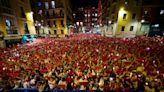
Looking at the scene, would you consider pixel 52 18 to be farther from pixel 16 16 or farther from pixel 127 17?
pixel 127 17

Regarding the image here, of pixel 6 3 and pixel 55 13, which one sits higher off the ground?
pixel 55 13

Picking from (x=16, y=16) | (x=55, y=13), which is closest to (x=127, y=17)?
(x=55, y=13)

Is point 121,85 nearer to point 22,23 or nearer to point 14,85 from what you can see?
point 14,85

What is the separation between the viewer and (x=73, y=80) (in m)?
5.30

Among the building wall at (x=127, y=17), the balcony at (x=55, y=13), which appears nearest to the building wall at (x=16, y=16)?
the balcony at (x=55, y=13)

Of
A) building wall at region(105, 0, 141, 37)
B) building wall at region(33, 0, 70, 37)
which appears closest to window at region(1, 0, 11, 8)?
building wall at region(33, 0, 70, 37)

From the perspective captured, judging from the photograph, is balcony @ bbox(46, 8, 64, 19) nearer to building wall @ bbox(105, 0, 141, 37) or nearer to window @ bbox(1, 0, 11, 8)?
building wall @ bbox(105, 0, 141, 37)

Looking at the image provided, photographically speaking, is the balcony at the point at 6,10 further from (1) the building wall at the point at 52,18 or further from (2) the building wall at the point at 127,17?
(2) the building wall at the point at 127,17

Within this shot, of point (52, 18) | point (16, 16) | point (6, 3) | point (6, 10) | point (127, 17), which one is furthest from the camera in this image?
point (52, 18)

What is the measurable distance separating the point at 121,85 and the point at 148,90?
3.45 ft

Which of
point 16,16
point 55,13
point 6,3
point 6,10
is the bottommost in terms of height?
point 16,16

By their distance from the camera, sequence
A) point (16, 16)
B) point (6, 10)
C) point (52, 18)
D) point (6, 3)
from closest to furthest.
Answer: point (6, 10) < point (6, 3) < point (16, 16) < point (52, 18)

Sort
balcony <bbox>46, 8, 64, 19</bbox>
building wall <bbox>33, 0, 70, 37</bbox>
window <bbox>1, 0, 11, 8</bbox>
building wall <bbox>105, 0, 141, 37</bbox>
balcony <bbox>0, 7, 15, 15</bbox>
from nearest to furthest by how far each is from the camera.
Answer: balcony <bbox>0, 7, 15, 15</bbox> < window <bbox>1, 0, 11, 8</bbox> < building wall <bbox>105, 0, 141, 37</bbox> < building wall <bbox>33, 0, 70, 37</bbox> < balcony <bbox>46, 8, 64, 19</bbox>

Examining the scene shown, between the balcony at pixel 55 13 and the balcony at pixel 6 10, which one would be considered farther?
the balcony at pixel 55 13
